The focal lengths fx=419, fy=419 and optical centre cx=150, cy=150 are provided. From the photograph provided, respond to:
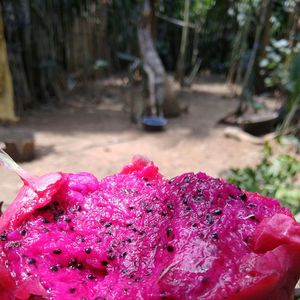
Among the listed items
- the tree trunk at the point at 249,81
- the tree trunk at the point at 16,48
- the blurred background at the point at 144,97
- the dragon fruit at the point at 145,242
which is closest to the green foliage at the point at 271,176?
the blurred background at the point at 144,97

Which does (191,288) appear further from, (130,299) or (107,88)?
(107,88)

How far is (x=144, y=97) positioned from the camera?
7.82 meters

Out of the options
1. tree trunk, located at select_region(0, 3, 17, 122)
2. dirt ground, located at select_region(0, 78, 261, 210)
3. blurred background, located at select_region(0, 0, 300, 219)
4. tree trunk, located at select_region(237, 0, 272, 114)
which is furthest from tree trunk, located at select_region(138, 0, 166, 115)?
tree trunk, located at select_region(0, 3, 17, 122)

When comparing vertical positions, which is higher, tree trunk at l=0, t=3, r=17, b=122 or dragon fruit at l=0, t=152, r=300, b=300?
dragon fruit at l=0, t=152, r=300, b=300

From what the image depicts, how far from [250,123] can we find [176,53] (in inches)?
320

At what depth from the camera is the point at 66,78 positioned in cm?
974

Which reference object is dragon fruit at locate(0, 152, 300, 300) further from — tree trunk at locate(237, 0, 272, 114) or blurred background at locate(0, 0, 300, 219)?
tree trunk at locate(237, 0, 272, 114)

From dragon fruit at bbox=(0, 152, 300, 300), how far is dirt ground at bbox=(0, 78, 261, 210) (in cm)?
227

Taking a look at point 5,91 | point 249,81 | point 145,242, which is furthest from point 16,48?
point 145,242

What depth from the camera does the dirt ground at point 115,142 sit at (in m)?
4.91

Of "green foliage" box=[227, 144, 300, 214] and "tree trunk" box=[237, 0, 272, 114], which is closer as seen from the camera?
"green foliage" box=[227, 144, 300, 214]

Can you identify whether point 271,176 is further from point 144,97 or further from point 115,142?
point 144,97

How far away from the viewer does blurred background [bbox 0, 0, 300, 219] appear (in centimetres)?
495

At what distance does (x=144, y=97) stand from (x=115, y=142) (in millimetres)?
1984
